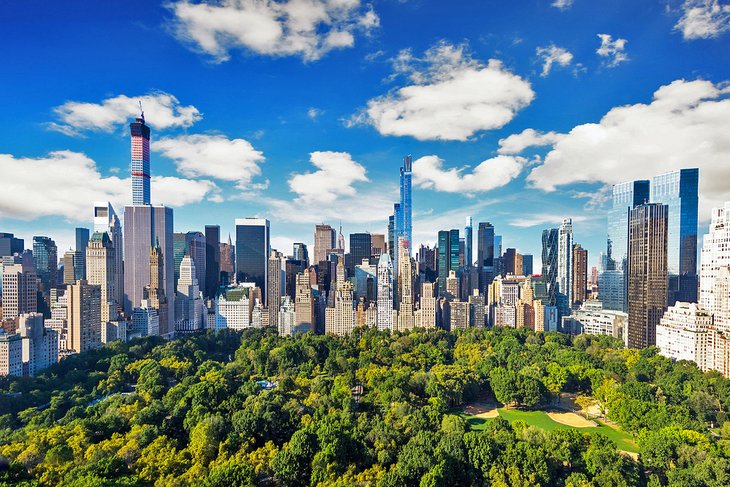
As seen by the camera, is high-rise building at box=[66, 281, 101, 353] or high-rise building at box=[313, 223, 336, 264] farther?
high-rise building at box=[313, 223, 336, 264]

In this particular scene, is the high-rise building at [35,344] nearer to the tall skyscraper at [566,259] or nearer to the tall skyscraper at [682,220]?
the tall skyscraper at [566,259]

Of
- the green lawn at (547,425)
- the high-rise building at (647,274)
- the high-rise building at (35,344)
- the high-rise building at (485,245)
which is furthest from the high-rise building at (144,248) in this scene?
the high-rise building at (485,245)

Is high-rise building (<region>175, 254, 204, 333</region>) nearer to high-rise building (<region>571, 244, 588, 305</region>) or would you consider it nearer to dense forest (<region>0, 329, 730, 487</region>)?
dense forest (<region>0, 329, 730, 487</region>)

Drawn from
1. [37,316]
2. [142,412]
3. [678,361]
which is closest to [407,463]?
[142,412]

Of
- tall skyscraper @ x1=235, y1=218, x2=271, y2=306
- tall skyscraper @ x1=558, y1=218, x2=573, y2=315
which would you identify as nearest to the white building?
tall skyscraper @ x1=558, y1=218, x2=573, y2=315

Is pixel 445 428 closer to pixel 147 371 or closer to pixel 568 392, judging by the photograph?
pixel 568 392

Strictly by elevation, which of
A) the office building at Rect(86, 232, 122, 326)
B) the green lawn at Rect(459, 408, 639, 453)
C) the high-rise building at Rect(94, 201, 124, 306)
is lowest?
the green lawn at Rect(459, 408, 639, 453)
